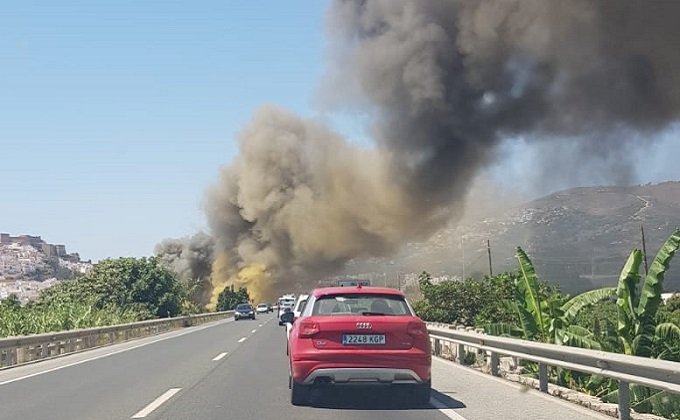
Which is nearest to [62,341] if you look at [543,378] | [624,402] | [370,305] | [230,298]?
[370,305]

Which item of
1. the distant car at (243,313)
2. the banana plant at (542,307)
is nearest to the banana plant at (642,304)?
the banana plant at (542,307)

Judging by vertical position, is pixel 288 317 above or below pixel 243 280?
below

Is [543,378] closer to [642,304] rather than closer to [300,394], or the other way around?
[642,304]

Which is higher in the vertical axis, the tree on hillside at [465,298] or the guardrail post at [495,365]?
the tree on hillside at [465,298]

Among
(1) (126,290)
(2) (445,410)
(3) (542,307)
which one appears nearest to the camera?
(2) (445,410)

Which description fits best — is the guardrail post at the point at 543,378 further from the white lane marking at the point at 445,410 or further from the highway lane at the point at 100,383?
the highway lane at the point at 100,383

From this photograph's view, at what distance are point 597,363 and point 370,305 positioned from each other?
2943 mm

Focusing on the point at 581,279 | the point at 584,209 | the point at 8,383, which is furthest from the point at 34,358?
the point at 584,209

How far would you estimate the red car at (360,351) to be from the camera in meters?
10.1

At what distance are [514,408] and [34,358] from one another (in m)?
15.1

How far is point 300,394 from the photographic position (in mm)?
10672

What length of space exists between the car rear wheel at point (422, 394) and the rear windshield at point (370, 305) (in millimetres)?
947

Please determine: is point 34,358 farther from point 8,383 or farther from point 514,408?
point 514,408

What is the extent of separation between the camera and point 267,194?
77938 mm
